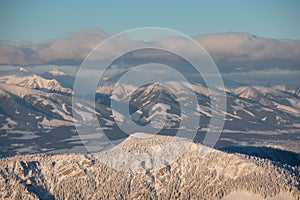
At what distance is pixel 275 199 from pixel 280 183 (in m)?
9.29

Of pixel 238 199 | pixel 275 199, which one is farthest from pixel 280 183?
pixel 238 199

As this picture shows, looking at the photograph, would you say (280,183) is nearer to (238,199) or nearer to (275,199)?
(275,199)

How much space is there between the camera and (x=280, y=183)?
199 m

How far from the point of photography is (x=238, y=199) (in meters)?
200

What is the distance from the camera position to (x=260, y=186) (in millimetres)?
199875

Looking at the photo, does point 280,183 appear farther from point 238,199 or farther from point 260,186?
point 238,199

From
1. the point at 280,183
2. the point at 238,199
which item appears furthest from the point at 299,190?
the point at 238,199

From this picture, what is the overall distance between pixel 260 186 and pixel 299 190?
17.8 metres

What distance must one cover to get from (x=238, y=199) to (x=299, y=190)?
28374 millimetres

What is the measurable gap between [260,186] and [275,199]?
947 cm

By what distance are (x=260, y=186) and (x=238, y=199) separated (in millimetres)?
12376

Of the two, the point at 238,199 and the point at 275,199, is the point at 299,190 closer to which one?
the point at 275,199

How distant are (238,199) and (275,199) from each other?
1715 cm

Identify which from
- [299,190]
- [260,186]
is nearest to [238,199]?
[260,186]
